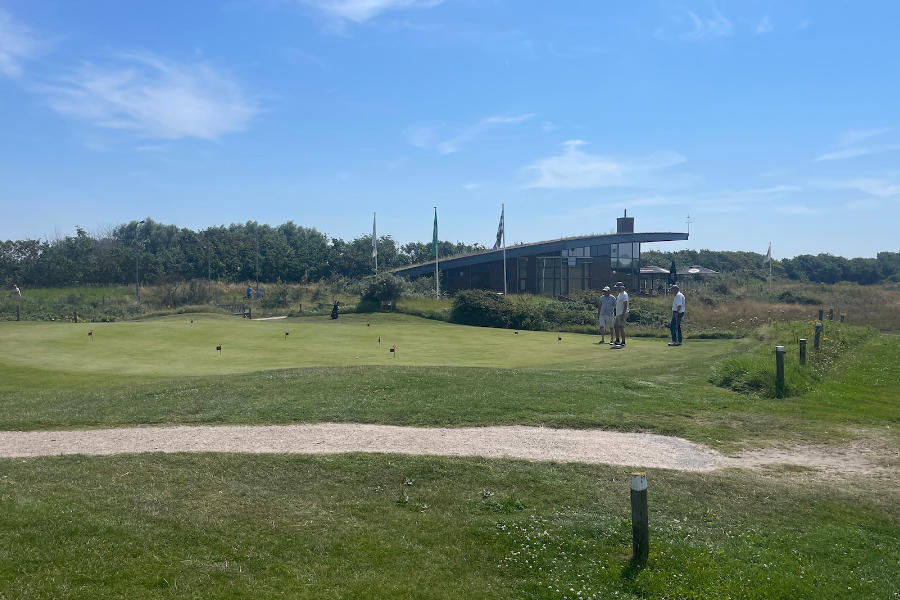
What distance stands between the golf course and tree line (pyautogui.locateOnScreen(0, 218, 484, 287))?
52131 mm

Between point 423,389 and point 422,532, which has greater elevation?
point 423,389

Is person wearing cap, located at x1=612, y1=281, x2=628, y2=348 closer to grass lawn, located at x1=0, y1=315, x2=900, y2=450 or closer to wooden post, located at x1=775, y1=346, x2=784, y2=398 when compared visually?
grass lawn, located at x1=0, y1=315, x2=900, y2=450

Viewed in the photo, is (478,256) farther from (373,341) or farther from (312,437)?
(312,437)

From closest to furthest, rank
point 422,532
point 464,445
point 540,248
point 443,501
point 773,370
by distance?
point 422,532, point 443,501, point 464,445, point 773,370, point 540,248

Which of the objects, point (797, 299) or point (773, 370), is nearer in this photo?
point (773, 370)

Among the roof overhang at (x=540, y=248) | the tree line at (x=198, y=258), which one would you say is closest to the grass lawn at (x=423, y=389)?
the roof overhang at (x=540, y=248)

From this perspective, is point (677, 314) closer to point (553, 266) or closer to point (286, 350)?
point (286, 350)

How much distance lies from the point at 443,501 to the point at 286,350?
16.4 meters

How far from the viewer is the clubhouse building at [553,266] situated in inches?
2360

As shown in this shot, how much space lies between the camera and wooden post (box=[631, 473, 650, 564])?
6.64m

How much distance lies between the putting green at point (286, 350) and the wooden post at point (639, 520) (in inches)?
504

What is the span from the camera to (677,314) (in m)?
24.9

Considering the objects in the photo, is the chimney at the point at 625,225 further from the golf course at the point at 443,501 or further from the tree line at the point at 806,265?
the golf course at the point at 443,501

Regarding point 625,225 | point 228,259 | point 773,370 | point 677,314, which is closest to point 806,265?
point 625,225
